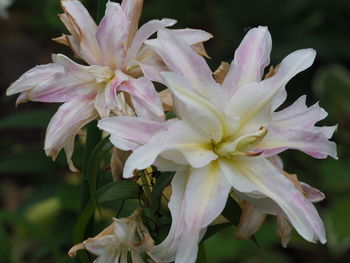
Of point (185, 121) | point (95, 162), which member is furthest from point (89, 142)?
point (185, 121)

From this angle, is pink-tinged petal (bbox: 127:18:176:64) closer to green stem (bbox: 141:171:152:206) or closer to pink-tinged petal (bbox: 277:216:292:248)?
green stem (bbox: 141:171:152:206)

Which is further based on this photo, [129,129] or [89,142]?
[89,142]

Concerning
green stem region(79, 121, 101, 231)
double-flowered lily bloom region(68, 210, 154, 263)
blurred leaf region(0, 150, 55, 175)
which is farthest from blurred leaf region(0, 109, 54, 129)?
double-flowered lily bloom region(68, 210, 154, 263)

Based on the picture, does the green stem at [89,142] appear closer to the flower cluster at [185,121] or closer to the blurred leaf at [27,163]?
the flower cluster at [185,121]

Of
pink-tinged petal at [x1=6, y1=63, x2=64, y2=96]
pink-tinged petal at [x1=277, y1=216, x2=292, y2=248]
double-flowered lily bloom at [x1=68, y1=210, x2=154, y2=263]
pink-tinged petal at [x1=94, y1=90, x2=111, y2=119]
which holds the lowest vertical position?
pink-tinged petal at [x1=277, y1=216, x2=292, y2=248]

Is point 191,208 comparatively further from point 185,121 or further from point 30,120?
point 30,120

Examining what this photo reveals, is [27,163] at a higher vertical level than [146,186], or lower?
lower
